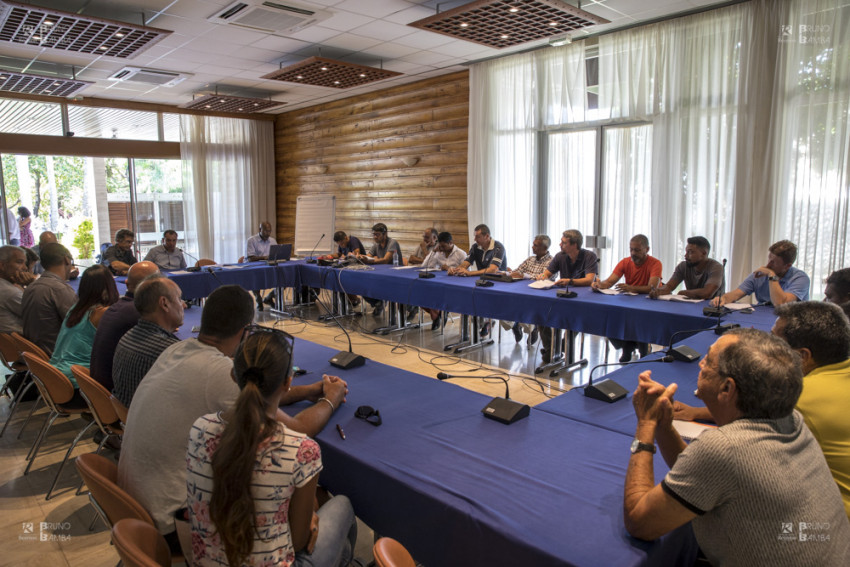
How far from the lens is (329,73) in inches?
236

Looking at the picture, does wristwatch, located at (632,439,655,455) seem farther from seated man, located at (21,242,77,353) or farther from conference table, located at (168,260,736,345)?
A: seated man, located at (21,242,77,353)

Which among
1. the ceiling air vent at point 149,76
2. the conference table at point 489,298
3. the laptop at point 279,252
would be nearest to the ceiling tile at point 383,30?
the conference table at point 489,298

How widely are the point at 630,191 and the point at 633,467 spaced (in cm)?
452

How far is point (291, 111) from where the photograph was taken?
920cm

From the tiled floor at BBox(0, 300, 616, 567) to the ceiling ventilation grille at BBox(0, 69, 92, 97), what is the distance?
12.0 feet

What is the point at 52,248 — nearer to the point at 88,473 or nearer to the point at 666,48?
the point at 88,473

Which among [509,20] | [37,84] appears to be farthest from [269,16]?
[37,84]

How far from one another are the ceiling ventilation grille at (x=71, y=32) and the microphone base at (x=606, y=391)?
4.28 m

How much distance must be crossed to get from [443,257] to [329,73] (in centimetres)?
237

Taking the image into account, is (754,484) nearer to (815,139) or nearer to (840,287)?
(840,287)

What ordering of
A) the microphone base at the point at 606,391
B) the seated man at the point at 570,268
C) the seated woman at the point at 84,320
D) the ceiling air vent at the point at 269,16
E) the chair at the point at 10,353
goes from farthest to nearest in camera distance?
the seated man at the point at 570,268
the ceiling air vent at the point at 269,16
the chair at the point at 10,353
the seated woman at the point at 84,320
the microphone base at the point at 606,391

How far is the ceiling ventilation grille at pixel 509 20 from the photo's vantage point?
13.0ft

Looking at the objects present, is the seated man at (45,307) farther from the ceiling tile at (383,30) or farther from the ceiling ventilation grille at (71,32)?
the ceiling tile at (383,30)

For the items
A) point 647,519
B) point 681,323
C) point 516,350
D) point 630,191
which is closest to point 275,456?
point 647,519
